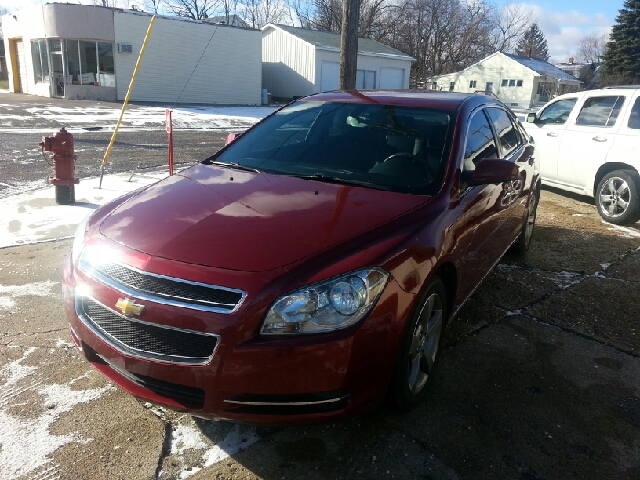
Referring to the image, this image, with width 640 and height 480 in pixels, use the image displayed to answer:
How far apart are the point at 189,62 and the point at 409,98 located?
85.1 feet

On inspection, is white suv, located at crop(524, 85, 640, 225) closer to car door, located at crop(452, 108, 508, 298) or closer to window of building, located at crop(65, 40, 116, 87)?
car door, located at crop(452, 108, 508, 298)

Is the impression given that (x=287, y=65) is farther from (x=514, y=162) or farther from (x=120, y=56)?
(x=514, y=162)

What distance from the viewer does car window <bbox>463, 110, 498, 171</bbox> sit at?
11.2ft

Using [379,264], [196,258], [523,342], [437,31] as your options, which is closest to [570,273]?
[523,342]

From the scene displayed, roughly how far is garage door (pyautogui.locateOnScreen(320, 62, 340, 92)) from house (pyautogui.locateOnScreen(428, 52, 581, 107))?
17.5 m

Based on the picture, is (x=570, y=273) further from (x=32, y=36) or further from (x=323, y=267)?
(x=32, y=36)

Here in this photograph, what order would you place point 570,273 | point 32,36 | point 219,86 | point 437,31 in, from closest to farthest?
point 570,273, point 32,36, point 219,86, point 437,31

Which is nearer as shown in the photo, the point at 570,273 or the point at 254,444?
the point at 254,444

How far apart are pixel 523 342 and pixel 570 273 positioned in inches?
71.2

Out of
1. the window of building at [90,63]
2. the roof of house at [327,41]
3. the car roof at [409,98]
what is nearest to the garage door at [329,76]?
the roof of house at [327,41]

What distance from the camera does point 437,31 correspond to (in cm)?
5181

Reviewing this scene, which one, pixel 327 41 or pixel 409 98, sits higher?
pixel 327 41

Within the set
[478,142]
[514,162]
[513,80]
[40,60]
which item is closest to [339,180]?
[478,142]

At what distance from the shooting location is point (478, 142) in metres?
3.69
